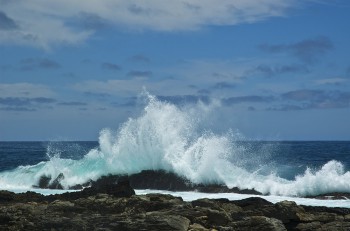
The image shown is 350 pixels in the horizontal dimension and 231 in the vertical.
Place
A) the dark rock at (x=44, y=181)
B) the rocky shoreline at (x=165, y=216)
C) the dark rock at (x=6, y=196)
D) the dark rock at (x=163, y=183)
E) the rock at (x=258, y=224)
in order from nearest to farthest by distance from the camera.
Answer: the rocky shoreline at (x=165, y=216)
the rock at (x=258, y=224)
the dark rock at (x=6, y=196)
the dark rock at (x=163, y=183)
the dark rock at (x=44, y=181)

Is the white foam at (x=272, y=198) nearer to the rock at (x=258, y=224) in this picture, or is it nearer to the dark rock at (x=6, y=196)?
the dark rock at (x=6, y=196)

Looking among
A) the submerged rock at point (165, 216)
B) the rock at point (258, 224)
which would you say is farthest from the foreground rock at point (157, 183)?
the rock at point (258, 224)

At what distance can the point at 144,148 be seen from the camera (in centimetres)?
3084

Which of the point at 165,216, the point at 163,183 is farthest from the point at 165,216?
the point at 163,183

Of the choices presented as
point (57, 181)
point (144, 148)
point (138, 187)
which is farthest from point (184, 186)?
point (57, 181)

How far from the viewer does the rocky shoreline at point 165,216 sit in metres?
12.4

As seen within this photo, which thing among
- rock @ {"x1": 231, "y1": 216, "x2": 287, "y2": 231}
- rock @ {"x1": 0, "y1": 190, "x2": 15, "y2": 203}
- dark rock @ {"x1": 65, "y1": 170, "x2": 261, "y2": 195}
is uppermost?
dark rock @ {"x1": 65, "y1": 170, "x2": 261, "y2": 195}

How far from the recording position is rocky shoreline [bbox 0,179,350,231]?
12.4 meters

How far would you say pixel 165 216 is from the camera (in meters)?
12.5

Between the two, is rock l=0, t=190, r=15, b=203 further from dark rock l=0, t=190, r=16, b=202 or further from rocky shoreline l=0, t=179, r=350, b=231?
rocky shoreline l=0, t=179, r=350, b=231

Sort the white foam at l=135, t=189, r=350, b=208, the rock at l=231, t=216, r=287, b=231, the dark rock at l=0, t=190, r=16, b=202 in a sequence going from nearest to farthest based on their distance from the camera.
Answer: the rock at l=231, t=216, r=287, b=231 < the dark rock at l=0, t=190, r=16, b=202 < the white foam at l=135, t=189, r=350, b=208

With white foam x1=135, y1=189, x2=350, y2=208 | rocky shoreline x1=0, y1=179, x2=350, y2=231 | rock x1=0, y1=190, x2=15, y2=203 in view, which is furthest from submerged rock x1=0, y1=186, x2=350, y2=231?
white foam x1=135, y1=189, x2=350, y2=208

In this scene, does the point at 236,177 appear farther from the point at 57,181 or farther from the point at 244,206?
the point at 244,206

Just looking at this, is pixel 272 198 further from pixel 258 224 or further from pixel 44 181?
pixel 44 181
